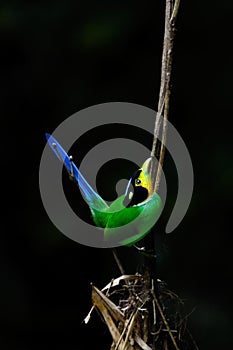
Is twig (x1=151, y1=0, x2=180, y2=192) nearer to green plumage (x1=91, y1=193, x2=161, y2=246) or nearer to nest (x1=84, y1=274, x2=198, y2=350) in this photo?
green plumage (x1=91, y1=193, x2=161, y2=246)

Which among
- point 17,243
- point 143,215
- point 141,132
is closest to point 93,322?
point 17,243

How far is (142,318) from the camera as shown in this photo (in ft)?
3.58

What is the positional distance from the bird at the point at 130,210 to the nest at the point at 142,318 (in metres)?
0.08

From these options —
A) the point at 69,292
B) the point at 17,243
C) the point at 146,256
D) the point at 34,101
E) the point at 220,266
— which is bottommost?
the point at 146,256

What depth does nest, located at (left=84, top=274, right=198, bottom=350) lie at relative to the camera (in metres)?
1.07

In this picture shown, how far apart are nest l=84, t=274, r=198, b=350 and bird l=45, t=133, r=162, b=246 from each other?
0.26ft

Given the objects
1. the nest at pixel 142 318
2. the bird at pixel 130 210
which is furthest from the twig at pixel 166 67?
the nest at pixel 142 318

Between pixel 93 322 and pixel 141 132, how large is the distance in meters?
0.73

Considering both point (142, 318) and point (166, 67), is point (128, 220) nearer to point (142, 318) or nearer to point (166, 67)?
point (142, 318)

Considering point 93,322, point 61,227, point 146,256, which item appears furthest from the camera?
point 93,322

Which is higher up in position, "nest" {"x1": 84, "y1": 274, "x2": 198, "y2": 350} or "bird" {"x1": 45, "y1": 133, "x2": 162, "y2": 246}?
"bird" {"x1": 45, "y1": 133, "x2": 162, "y2": 246}

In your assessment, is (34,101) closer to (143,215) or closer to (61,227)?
(61,227)

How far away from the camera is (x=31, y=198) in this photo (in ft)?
7.68

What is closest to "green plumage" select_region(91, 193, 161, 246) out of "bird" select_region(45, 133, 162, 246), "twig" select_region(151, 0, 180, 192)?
"bird" select_region(45, 133, 162, 246)
